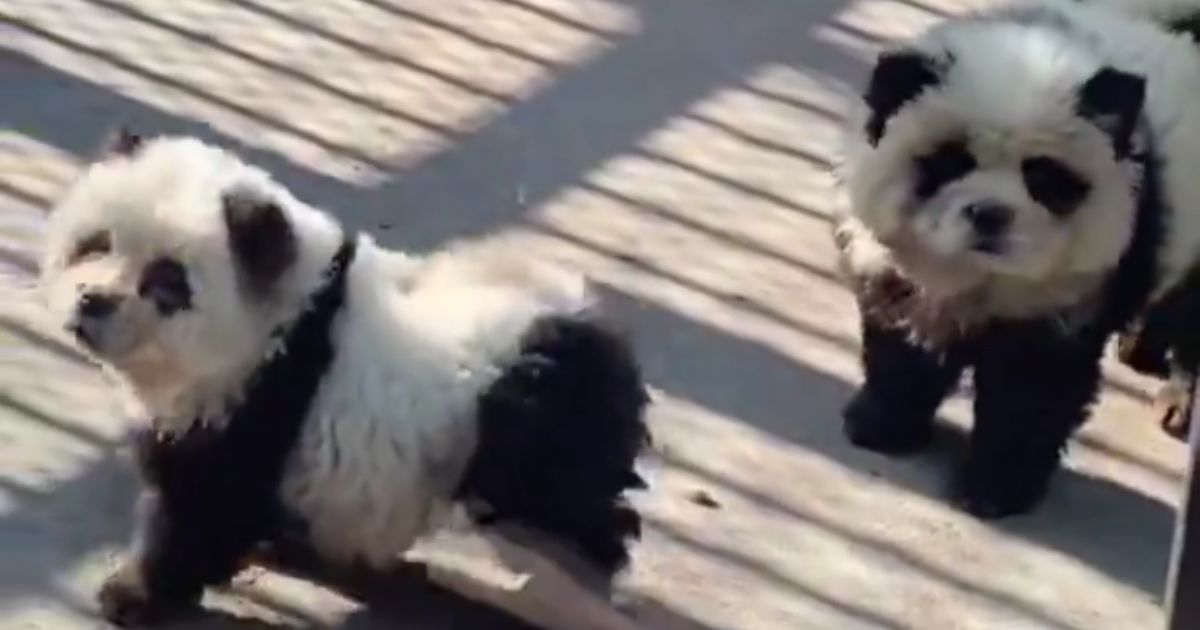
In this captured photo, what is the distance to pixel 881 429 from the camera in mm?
3660

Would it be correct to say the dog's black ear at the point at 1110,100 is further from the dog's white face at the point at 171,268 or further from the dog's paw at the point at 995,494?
the dog's white face at the point at 171,268

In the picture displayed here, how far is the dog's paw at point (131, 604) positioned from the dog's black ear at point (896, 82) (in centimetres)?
109

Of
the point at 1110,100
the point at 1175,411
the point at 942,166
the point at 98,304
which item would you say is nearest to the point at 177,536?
the point at 98,304

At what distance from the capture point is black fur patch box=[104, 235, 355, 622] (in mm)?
3008

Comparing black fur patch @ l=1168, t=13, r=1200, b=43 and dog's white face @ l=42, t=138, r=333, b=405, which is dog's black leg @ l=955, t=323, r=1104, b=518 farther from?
dog's white face @ l=42, t=138, r=333, b=405

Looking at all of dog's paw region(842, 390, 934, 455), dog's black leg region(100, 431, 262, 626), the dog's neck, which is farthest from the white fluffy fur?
dog's black leg region(100, 431, 262, 626)

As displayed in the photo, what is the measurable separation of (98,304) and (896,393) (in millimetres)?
1231

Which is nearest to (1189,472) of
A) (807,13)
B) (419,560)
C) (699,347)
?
(419,560)

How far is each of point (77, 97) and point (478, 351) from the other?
1.65 metres

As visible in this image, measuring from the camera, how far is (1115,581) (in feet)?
11.3

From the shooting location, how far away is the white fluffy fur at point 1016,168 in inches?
129

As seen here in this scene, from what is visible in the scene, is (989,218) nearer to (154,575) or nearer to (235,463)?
(235,463)

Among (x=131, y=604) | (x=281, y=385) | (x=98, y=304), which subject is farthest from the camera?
(x=131, y=604)

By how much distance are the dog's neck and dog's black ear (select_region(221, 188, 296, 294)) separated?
7 centimetres
